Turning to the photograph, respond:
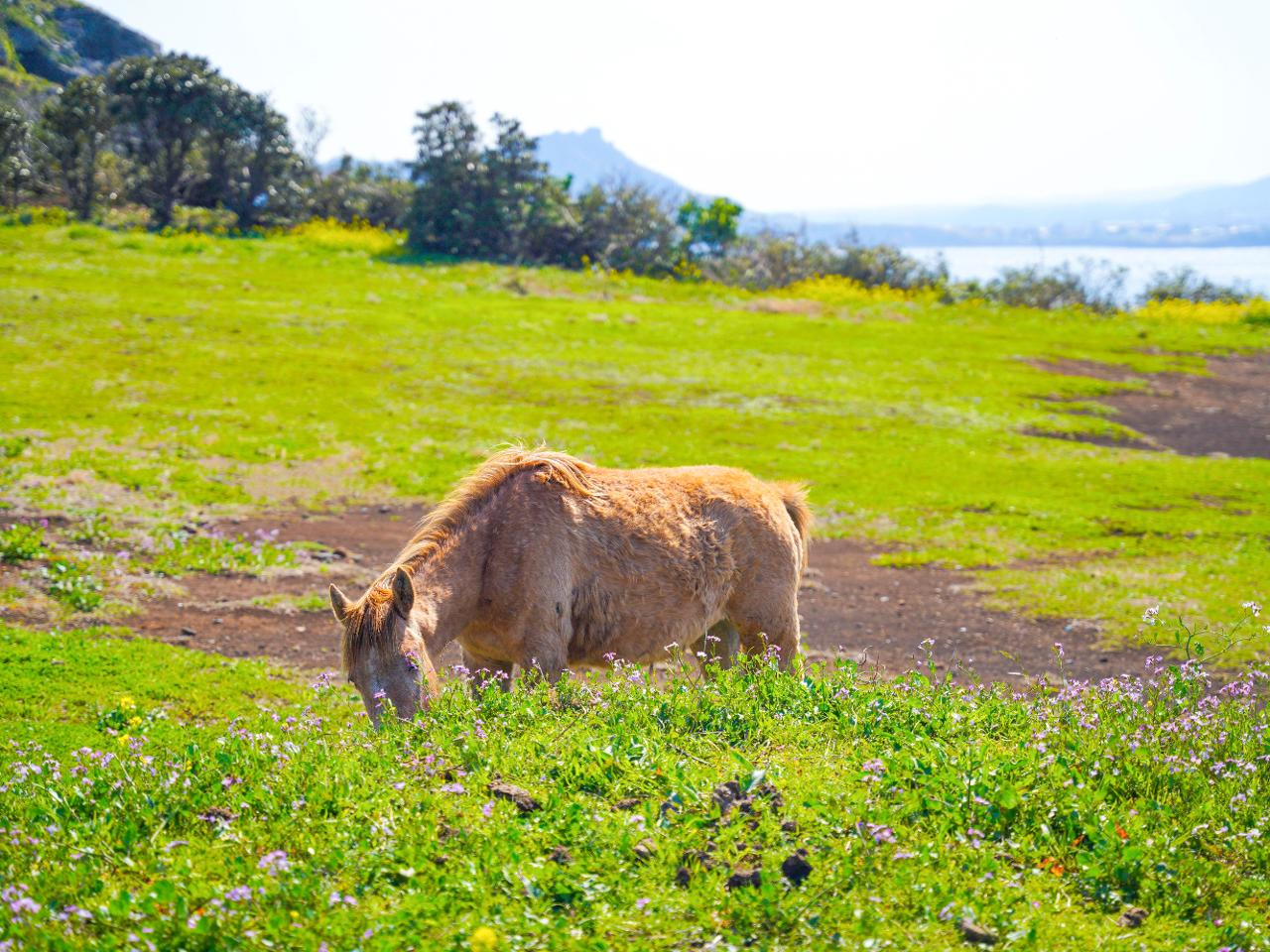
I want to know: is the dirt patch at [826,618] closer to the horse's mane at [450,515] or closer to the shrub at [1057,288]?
the horse's mane at [450,515]

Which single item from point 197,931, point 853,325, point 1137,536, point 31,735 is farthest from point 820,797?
point 853,325

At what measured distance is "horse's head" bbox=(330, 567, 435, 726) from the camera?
7375mm

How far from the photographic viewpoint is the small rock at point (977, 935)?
4879 mm

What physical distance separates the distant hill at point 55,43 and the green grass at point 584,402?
23216 mm

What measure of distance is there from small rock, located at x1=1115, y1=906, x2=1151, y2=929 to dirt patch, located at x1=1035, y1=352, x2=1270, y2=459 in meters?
25.8

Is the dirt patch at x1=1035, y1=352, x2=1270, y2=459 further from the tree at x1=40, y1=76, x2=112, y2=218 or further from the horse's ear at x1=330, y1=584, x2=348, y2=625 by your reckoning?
the tree at x1=40, y1=76, x2=112, y2=218

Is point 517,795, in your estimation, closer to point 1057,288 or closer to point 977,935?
point 977,935

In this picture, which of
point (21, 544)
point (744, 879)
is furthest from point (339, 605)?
point (21, 544)

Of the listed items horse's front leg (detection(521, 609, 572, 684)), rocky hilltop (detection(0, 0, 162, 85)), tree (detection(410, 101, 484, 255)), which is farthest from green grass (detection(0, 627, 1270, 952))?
rocky hilltop (detection(0, 0, 162, 85))

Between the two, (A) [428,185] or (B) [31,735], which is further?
(A) [428,185]

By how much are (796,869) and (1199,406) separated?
112 ft

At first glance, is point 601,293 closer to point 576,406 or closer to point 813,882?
point 576,406

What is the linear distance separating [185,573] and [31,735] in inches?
241

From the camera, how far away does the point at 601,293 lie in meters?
45.2
